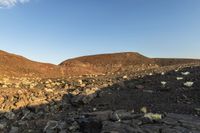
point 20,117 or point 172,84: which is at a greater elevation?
point 172,84

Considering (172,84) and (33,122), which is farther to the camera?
(172,84)

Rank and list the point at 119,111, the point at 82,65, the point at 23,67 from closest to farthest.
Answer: the point at 119,111 → the point at 23,67 → the point at 82,65

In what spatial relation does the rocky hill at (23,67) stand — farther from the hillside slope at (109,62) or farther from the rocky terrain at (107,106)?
the rocky terrain at (107,106)

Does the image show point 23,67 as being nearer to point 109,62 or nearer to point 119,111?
point 109,62

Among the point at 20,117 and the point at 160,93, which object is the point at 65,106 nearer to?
the point at 20,117

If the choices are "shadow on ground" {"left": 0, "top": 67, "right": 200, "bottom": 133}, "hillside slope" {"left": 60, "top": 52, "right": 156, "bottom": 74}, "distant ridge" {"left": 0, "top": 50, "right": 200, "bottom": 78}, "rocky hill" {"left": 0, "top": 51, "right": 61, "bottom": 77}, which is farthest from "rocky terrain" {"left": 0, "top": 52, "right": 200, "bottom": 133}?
"hillside slope" {"left": 60, "top": 52, "right": 156, "bottom": 74}

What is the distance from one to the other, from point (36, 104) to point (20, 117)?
871 millimetres

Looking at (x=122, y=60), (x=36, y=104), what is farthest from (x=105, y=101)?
(x=122, y=60)

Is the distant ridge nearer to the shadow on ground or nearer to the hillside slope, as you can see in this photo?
the hillside slope

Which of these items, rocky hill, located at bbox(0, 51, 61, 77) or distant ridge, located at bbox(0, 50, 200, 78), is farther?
distant ridge, located at bbox(0, 50, 200, 78)

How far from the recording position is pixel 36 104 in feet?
43.2

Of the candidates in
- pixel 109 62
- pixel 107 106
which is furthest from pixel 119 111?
pixel 109 62

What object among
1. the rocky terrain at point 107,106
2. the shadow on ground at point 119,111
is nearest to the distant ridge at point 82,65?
the rocky terrain at point 107,106

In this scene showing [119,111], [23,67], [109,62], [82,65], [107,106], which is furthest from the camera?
[109,62]
